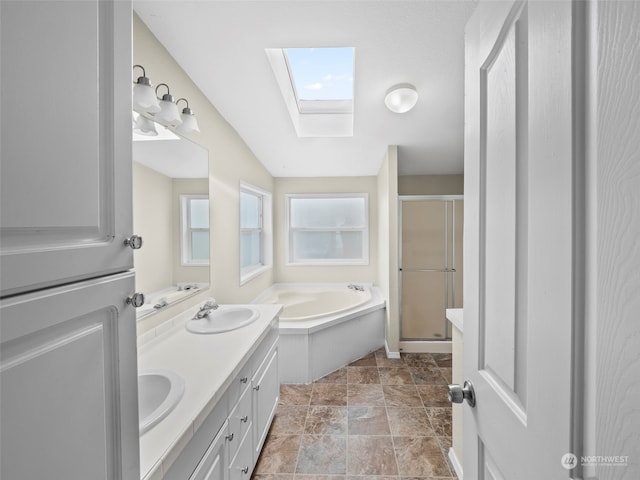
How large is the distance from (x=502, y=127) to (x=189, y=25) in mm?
1702

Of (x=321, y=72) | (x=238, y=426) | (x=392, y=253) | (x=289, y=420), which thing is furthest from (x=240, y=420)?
(x=321, y=72)

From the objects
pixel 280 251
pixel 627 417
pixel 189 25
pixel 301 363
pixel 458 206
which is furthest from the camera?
pixel 280 251

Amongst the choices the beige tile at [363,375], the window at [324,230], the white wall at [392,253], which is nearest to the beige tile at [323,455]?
the beige tile at [363,375]

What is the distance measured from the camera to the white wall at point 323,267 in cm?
403

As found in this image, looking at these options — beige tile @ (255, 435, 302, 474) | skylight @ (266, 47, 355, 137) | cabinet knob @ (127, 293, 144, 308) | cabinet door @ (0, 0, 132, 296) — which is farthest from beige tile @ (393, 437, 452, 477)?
skylight @ (266, 47, 355, 137)

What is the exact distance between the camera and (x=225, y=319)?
195 centimetres

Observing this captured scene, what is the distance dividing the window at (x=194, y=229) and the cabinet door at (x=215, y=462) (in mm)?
1047

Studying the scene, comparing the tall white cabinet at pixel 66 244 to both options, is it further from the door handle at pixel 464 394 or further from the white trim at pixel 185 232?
the white trim at pixel 185 232

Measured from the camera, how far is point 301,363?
251cm

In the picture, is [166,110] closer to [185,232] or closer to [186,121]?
[186,121]

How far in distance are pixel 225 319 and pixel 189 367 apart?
0.78 m

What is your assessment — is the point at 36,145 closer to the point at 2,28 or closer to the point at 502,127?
the point at 2,28

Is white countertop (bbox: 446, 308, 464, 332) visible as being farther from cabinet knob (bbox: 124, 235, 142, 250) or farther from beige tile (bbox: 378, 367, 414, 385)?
cabinet knob (bbox: 124, 235, 142, 250)

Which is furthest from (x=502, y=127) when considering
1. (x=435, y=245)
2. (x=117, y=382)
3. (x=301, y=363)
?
(x=435, y=245)
